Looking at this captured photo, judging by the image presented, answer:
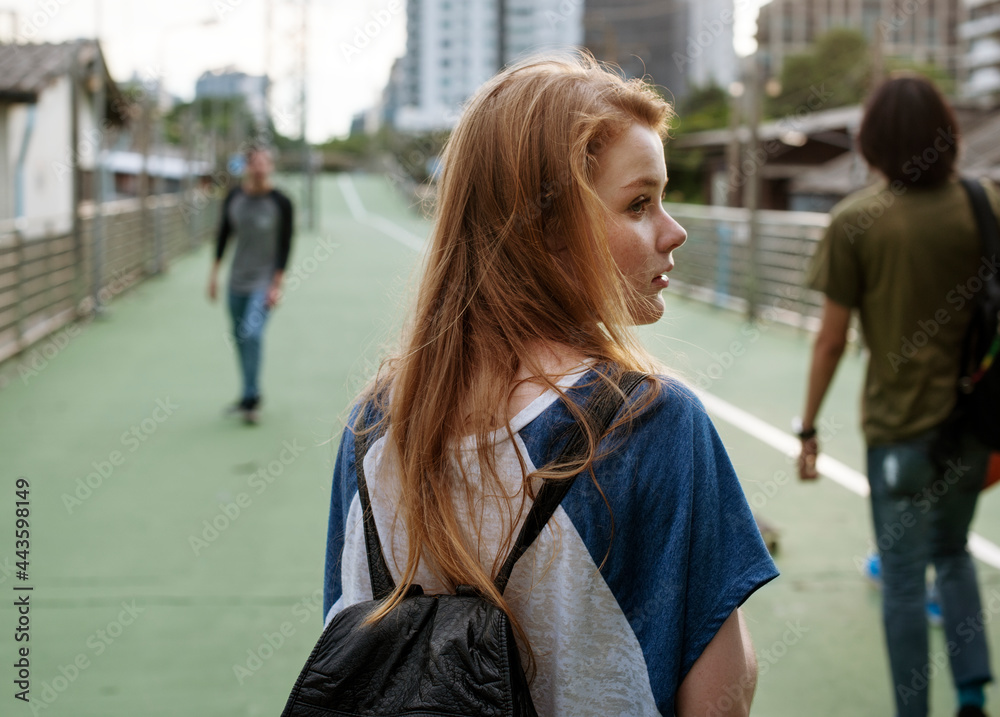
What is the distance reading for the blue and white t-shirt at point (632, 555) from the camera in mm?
1220

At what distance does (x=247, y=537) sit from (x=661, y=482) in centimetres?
429

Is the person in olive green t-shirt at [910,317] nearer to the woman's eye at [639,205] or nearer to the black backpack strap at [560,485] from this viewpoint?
the woman's eye at [639,205]

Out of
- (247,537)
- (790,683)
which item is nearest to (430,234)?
(790,683)

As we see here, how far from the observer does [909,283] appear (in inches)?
116

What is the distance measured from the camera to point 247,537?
5.18 meters

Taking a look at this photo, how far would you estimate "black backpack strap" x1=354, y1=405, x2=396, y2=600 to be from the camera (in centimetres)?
130

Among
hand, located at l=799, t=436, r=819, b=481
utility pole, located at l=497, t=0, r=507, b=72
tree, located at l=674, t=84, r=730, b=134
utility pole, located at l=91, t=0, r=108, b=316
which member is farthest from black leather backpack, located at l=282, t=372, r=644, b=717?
tree, located at l=674, t=84, r=730, b=134

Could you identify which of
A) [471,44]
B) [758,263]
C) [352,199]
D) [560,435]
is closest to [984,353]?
[560,435]

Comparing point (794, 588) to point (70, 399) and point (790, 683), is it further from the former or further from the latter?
point (70, 399)

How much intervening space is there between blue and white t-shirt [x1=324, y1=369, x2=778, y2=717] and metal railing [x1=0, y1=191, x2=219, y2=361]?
29.9ft

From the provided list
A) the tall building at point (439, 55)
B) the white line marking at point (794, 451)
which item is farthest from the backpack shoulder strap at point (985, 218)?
the tall building at point (439, 55)

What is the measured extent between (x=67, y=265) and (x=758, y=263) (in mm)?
8603

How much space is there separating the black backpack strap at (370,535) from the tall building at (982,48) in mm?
106892

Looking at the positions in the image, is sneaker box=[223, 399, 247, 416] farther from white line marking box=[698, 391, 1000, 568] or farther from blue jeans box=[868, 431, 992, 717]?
blue jeans box=[868, 431, 992, 717]
